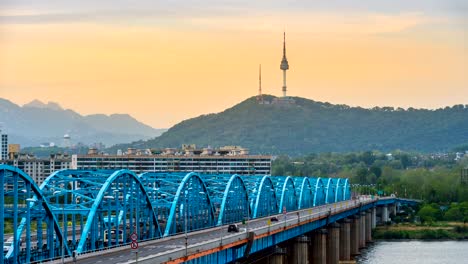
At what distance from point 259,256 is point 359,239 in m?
81.4

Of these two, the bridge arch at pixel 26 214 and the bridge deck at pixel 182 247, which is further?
the bridge deck at pixel 182 247

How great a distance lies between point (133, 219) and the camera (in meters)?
104

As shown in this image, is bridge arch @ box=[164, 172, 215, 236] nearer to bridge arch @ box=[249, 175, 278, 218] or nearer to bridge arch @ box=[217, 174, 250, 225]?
bridge arch @ box=[217, 174, 250, 225]

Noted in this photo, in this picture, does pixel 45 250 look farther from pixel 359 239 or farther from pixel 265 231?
pixel 359 239

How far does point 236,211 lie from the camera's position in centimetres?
13138

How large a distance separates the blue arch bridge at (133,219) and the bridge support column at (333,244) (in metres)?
12.3

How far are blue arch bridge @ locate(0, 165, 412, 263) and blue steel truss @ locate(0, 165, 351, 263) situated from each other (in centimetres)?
7

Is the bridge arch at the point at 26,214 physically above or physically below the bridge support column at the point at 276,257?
above

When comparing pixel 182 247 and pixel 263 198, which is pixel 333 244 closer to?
pixel 263 198

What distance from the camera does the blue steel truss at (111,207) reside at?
244 feet

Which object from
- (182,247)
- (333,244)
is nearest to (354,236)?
(333,244)

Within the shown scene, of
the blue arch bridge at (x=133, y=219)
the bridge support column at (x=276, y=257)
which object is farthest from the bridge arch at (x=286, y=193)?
the bridge support column at (x=276, y=257)

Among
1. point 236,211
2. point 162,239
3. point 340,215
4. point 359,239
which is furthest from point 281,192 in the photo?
point 162,239

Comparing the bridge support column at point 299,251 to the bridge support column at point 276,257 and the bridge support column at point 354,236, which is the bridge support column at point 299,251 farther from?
the bridge support column at point 354,236
